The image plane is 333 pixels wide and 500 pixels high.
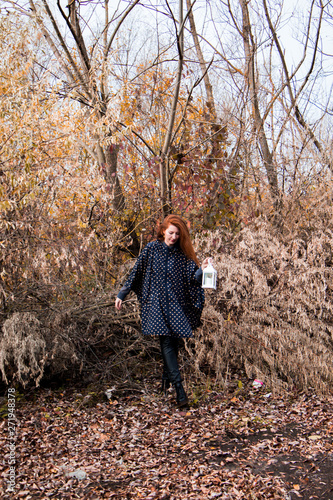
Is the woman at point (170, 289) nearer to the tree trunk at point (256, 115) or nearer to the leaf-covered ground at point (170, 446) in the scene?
the leaf-covered ground at point (170, 446)

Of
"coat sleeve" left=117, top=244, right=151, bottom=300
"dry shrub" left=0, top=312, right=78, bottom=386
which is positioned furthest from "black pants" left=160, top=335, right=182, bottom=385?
"dry shrub" left=0, top=312, right=78, bottom=386

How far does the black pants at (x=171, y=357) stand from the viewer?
3434 millimetres

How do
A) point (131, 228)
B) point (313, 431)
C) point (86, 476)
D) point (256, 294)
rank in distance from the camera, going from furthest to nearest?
point (131, 228)
point (256, 294)
point (313, 431)
point (86, 476)

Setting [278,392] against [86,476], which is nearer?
[86,476]

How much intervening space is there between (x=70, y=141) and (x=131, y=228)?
1844mm

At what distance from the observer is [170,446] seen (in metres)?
2.95

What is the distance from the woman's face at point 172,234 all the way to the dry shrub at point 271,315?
81 centimetres

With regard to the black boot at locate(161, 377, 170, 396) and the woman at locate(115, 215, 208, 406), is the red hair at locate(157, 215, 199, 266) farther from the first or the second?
the black boot at locate(161, 377, 170, 396)

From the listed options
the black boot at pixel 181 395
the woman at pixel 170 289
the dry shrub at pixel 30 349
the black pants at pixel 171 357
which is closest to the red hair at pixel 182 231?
the woman at pixel 170 289

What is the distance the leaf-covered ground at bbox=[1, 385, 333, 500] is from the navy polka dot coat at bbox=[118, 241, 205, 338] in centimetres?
64

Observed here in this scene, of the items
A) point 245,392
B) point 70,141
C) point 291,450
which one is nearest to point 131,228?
point 70,141

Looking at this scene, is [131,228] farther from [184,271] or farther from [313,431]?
[313,431]

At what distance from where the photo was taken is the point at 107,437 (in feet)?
10.3

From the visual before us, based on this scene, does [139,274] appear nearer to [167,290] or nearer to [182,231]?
[167,290]
